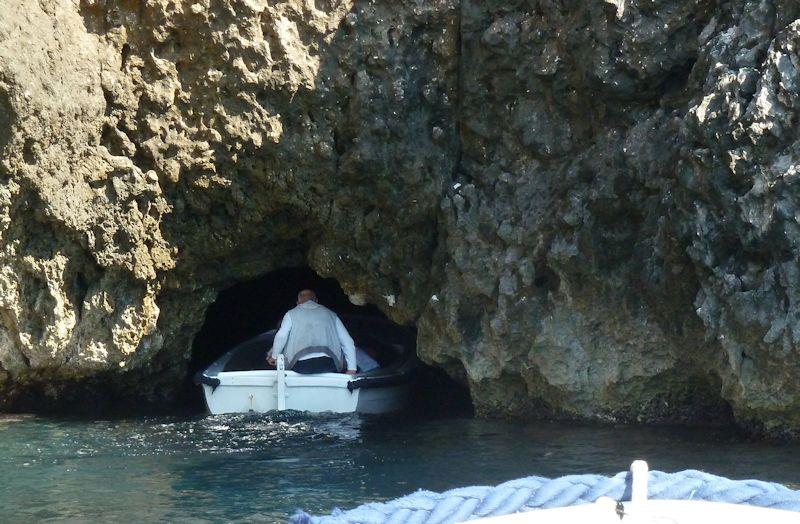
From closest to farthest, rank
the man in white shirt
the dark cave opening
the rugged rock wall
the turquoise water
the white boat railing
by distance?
the turquoise water → the rugged rock wall → the white boat railing → the man in white shirt → the dark cave opening

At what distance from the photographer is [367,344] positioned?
12570mm

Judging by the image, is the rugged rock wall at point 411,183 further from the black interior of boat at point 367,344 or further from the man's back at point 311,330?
the black interior of boat at point 367,344

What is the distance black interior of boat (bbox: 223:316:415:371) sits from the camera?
11.5 metres

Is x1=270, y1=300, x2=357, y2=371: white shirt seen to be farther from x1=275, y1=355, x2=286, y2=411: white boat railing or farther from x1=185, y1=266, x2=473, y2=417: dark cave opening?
x1=185, y1=266, x2=473, y2=417: dark cave opening

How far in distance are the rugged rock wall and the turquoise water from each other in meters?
0.60

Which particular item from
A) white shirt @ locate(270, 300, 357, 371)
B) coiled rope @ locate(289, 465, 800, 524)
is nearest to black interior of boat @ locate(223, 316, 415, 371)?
white shirt @ locate(270, 300, 357, 371)

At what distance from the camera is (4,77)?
8547 millimetres

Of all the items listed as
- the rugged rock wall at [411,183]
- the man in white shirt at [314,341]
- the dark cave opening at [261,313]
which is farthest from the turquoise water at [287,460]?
the dark cave opening at [261,313]

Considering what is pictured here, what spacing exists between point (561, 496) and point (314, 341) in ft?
28.1

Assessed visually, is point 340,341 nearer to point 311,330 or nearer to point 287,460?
point 311,330

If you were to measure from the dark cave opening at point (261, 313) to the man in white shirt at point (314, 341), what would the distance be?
1.11 metres

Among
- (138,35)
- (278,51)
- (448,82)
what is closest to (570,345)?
(448,82)

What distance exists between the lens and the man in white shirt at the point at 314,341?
34.8 ft

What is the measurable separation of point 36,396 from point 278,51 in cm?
423
